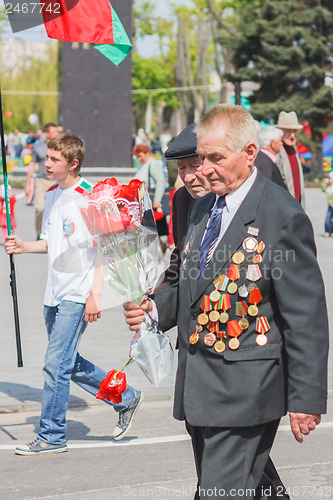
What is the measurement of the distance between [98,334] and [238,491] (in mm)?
6060

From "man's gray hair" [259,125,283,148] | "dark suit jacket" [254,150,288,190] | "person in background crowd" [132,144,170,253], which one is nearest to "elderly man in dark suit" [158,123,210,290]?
"dark suit jacket" [254,150,288,190]

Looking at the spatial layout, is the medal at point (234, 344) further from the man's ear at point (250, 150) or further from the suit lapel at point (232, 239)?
the man's ear at point (250, 150)

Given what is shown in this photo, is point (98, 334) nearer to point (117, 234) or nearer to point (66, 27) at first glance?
point (66, 27)

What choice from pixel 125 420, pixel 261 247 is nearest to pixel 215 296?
pixel 261 247

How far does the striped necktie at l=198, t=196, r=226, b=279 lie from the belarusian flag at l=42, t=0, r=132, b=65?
2.73m

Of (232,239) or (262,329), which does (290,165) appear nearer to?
(232,239)

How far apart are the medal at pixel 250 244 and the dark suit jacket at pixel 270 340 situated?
18 millimetres

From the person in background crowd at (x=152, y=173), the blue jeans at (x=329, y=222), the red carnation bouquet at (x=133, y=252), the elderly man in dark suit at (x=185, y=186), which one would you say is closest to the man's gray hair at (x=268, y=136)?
the person in background crowd at (x=152, y=173)

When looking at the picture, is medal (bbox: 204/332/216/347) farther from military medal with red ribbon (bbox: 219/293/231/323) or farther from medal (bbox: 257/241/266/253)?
medal (bbox: 257/241/266/253)

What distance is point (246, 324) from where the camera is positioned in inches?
138

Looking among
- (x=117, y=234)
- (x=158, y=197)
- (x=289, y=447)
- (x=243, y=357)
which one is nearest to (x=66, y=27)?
(x=117, y=234)

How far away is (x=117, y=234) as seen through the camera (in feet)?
13.6

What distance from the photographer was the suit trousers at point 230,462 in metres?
3.46

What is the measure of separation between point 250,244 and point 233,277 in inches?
5.5
